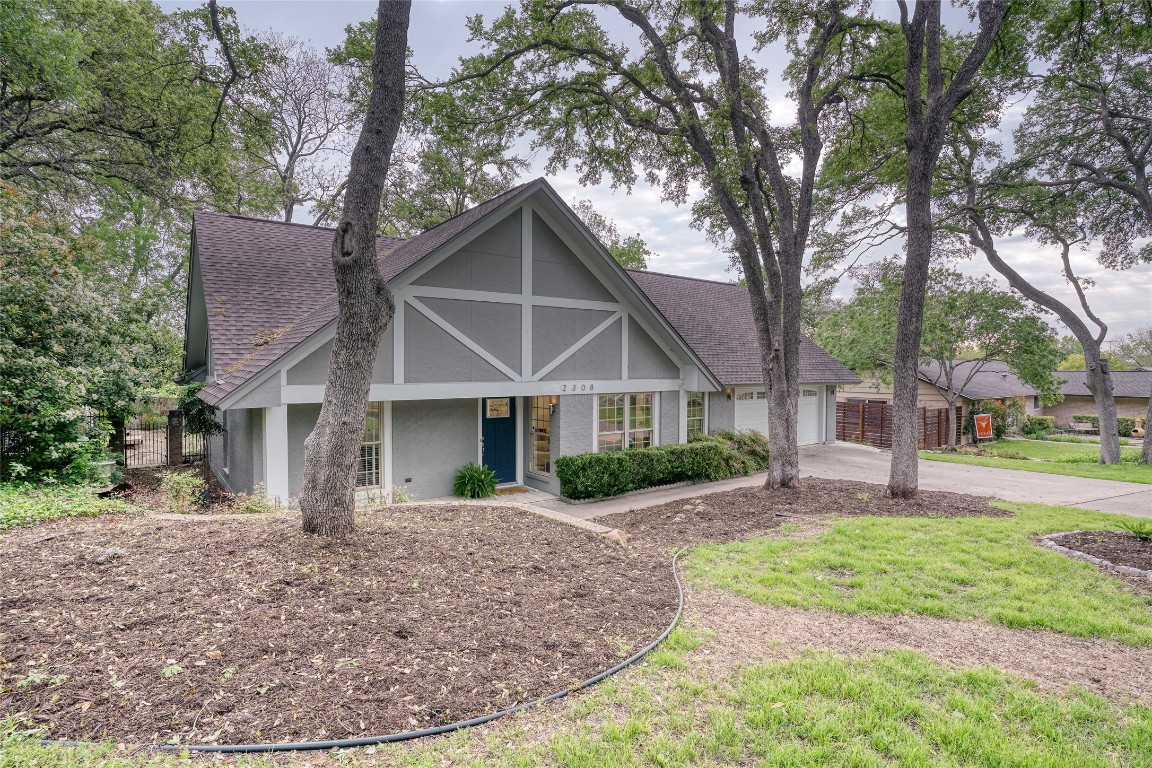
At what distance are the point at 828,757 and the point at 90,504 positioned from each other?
831cm

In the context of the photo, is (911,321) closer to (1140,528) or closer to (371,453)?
(1140,528)

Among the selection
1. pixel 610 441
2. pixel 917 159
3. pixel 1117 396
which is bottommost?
pixel 610 441

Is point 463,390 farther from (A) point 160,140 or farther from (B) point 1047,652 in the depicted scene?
(A) point 160,140

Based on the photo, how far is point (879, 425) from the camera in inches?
880

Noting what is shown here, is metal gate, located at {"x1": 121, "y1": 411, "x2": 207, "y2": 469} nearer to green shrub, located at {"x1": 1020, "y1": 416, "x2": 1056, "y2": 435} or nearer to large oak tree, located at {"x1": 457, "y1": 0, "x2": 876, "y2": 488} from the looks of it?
large oak tree, located at {"x1": 457, "y1": 0, "x2": 876, "y2": 488}

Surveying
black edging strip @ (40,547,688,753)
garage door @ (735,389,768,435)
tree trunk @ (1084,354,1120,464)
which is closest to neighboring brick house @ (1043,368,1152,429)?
tree trunk @ (1084,354,1120,464)

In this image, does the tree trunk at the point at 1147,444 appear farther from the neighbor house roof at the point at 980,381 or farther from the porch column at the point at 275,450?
Result: the porch column at the point at 275,450

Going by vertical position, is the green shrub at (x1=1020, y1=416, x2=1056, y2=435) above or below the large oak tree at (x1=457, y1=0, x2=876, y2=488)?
below

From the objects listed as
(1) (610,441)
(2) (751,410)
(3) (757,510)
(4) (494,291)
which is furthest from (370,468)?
(2) (751,410)

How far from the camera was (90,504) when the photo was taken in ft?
21.7

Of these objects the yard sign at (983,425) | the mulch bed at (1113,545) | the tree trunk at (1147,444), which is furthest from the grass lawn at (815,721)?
the yard sign at (983,425)

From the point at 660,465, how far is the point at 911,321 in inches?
221

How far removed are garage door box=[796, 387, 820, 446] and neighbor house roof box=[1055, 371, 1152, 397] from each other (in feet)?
87.4

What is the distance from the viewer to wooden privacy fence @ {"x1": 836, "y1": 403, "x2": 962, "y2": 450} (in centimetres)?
2216
